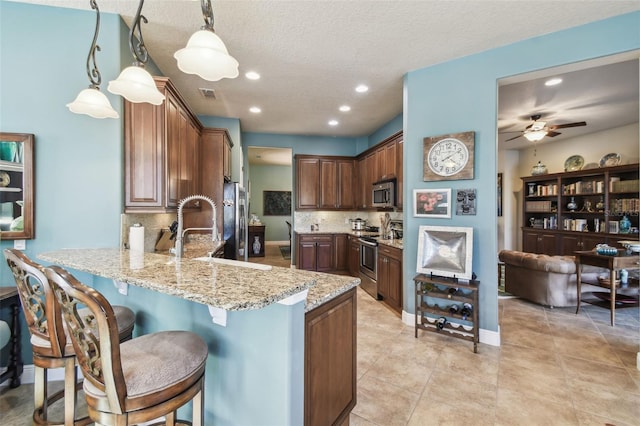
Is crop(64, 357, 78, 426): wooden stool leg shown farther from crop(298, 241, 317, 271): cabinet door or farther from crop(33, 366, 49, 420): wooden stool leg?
crop(298, 241, 317, 271): cabinet door

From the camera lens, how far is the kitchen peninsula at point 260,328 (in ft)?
3.71

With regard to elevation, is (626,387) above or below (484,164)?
below

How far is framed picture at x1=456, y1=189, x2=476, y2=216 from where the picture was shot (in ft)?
9.56

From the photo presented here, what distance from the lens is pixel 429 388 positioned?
83.9 inches

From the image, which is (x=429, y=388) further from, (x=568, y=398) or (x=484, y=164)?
(x=484, y=164)

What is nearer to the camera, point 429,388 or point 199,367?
point 199,367

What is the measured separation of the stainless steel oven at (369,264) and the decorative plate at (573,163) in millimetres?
4979

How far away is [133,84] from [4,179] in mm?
1579

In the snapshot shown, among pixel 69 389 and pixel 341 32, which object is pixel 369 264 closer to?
pixel 341 32

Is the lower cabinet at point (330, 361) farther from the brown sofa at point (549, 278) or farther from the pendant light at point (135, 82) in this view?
the brown sofa at point (549, 278)

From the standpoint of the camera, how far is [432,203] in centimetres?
311

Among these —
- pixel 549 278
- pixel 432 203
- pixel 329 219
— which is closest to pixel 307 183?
pixel 329 219

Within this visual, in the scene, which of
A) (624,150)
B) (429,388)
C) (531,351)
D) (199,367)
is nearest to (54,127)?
(199,367)

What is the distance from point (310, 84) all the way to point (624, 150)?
19.9ft
